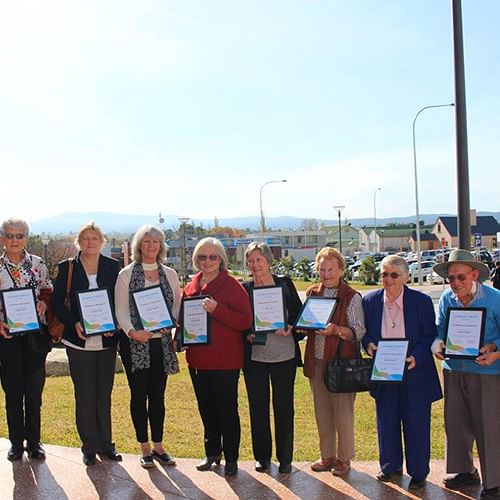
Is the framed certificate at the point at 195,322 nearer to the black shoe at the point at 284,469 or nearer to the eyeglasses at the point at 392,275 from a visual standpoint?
the black shoe at the point at 284,469

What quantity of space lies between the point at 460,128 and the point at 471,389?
13.0 feet

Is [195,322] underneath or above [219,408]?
above

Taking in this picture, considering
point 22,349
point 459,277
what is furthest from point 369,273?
point 459,277

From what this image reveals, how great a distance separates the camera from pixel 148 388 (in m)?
5.61

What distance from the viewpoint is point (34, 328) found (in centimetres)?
545

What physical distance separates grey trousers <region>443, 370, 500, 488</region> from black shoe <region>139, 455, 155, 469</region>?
2.50 meters

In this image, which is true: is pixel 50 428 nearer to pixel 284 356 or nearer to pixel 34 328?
pixel 34 328

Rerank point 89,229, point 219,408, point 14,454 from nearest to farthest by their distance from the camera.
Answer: point 219,408
point 89,229
point 14,454

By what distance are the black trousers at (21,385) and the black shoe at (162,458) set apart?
1113 mm

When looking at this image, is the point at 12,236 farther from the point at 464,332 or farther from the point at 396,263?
the point at 464,332

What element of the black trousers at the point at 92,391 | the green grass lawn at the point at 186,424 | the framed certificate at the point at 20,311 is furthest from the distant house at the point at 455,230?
the framed certificate at the point at 20,311

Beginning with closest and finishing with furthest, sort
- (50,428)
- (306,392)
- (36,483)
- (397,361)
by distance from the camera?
(397,361), (36,483), (50,428), (306,392)

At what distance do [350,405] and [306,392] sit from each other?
4327 mm

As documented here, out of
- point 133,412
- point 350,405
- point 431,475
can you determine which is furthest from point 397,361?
point 133,412
